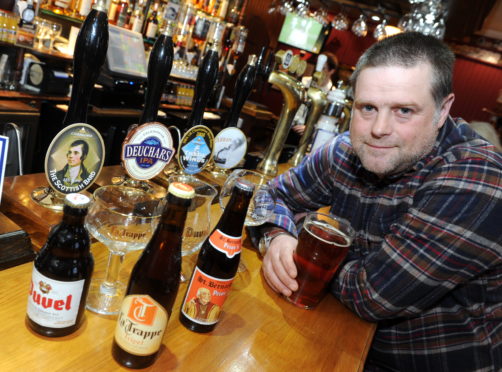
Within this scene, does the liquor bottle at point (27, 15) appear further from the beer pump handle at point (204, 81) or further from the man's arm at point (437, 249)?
the man's arm at point (437, 249)

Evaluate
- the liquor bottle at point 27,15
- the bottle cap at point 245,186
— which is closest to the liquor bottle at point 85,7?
the liquor bottle at point 27,15

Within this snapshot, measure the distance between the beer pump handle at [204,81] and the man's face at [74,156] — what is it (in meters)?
0.53

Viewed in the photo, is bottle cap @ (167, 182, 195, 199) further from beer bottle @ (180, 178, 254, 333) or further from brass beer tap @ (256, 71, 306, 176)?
brass beer tap @ (256, 71, 306, 176)

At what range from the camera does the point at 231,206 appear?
2.74 feet

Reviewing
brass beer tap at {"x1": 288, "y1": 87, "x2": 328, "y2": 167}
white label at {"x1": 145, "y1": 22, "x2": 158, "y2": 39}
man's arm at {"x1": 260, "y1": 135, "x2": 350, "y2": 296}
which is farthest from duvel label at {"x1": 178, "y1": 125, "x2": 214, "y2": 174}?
white label at {"x1": 145, "y1": 22, "x2": 158, "y2": 39}

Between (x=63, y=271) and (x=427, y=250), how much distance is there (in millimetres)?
876

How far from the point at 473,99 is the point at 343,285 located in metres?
8.13

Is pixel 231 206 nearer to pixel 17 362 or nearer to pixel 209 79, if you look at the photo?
pixel 17 362

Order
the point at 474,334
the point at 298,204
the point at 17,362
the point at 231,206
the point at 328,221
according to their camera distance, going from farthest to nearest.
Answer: the point at 298,204, the point at 474,334, the point at 328,221, the point at 231,206, the point at 17,362

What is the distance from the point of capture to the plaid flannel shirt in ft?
3.51

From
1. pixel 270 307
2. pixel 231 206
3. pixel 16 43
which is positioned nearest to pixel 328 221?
pixel 270 307

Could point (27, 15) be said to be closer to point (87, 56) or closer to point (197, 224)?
point (87, 56)

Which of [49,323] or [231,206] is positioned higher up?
[231,206]

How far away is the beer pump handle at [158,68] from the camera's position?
45.1 inches
